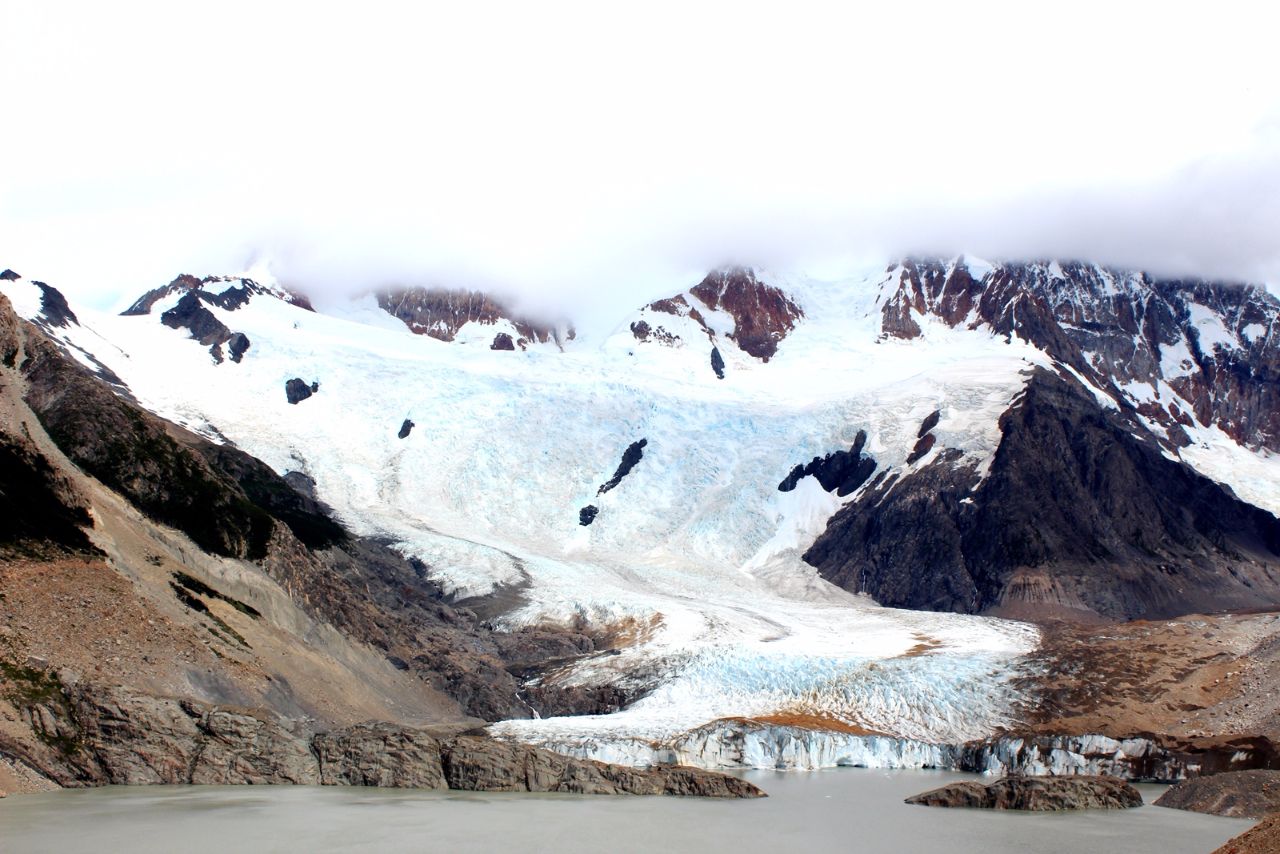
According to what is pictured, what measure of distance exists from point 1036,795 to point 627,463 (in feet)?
328

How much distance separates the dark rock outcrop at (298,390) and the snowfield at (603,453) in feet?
3.51

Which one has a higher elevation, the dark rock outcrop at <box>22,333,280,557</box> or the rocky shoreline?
the dark rock outcrop at <box>22,333,280,557</box>

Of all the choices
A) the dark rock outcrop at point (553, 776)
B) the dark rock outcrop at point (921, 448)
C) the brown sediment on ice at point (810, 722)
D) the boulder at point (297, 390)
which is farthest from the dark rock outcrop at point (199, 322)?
the dark rock outcrop at point (553, 776)

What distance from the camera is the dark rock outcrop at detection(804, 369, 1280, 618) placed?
12012cm

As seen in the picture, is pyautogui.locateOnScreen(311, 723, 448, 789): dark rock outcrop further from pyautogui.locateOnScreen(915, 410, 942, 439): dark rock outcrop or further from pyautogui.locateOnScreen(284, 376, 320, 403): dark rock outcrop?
pyautogui.locateOnScreen(284, 376, 320, 403): dark rock outcrop

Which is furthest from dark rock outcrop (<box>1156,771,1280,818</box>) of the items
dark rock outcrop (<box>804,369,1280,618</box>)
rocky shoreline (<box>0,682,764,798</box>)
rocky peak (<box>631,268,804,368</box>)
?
rocky peak (<box>631,268,804,368</box>)

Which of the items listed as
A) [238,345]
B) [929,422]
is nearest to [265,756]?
[929,422]

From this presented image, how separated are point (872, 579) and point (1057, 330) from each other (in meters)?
81.7

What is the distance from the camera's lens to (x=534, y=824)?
3378cm

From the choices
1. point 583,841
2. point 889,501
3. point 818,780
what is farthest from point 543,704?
point 889,501

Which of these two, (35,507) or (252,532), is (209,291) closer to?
(252,532)

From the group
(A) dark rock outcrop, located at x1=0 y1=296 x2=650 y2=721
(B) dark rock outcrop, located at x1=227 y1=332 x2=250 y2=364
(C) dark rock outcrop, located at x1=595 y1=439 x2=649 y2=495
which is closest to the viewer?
(A) dark rock outcrop, located at x1=0 y1=296 x2=650 y2=721

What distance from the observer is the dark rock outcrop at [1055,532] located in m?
120

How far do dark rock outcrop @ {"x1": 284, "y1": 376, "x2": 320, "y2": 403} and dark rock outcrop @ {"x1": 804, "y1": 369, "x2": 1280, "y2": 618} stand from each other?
61819 mm
